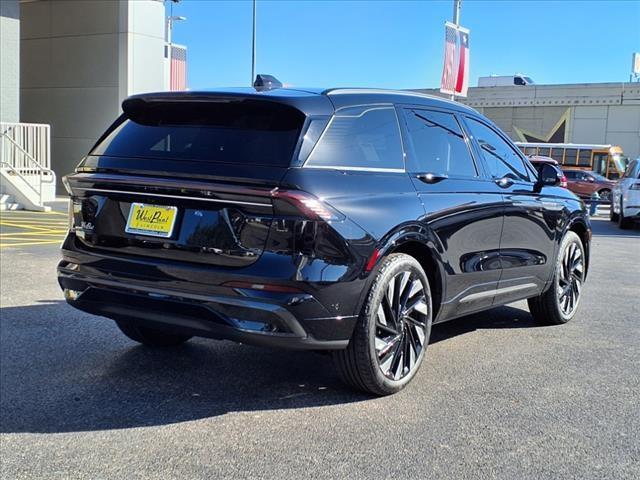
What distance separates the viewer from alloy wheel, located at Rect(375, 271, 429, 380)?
13.5 ft

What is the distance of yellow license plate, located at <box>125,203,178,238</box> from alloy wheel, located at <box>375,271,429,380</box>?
1233 mm

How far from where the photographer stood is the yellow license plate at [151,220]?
383cm

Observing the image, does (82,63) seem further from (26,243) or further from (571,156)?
(571,156)

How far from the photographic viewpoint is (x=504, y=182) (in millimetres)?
5430

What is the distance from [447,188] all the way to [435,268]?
1.77 ft

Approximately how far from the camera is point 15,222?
45.3 ft

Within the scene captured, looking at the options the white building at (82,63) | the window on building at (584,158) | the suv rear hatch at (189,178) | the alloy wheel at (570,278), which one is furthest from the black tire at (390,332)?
the window on building at (584,158)

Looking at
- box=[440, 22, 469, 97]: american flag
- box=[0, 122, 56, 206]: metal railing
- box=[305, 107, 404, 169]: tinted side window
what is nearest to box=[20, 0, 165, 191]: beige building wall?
box=[0, 122, 56, 206]: metal railing

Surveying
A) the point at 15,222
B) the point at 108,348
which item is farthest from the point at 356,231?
the point at 15,222

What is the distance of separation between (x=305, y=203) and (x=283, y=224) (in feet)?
0.49

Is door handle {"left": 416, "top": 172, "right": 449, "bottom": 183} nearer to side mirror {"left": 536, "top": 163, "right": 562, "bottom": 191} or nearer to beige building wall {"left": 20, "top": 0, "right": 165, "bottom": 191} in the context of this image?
side mirror {"left": 536, "top": 163, "right": 562, "bottom": 191}

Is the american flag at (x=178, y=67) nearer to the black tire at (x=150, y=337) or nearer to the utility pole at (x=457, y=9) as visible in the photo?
the utility pole at (x=457, y=9)

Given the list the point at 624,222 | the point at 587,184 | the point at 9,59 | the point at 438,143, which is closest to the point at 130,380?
the point at 438,143

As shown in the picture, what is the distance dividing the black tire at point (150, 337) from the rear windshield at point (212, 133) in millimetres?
1330
